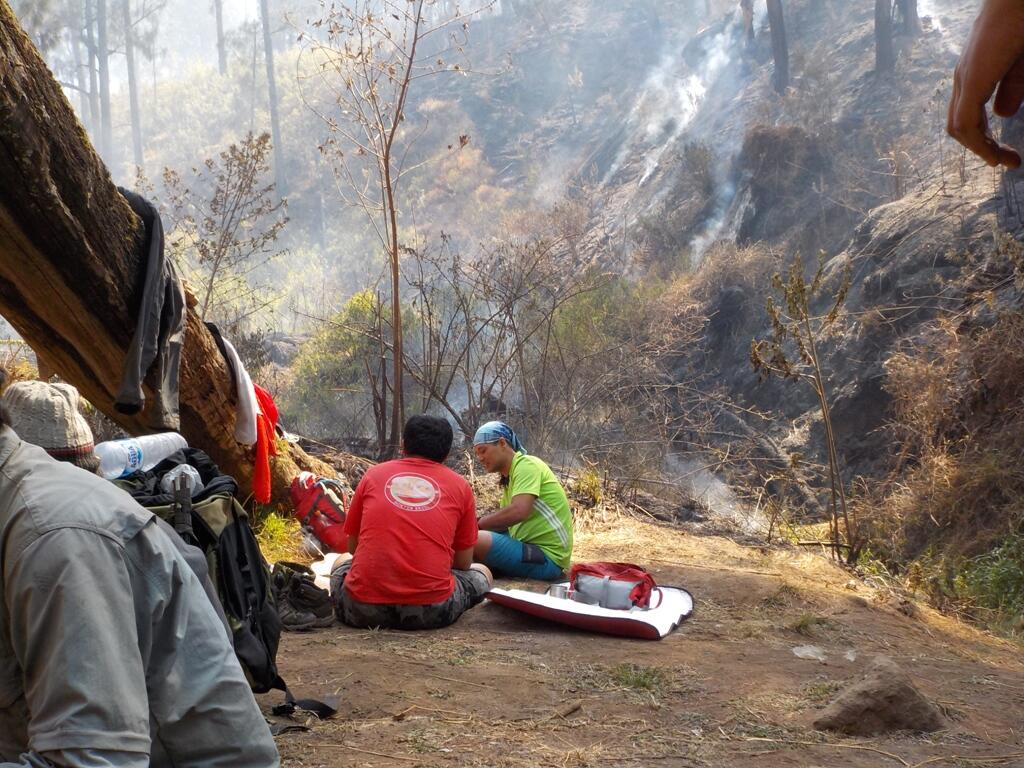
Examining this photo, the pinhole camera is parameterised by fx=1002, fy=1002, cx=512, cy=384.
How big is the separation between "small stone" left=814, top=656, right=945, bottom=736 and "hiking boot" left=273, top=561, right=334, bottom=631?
2.56 meters

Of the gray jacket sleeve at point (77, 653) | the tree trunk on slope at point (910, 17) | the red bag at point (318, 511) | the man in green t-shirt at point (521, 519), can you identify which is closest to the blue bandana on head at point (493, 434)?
the man in green t-shirt at point (521, 519)

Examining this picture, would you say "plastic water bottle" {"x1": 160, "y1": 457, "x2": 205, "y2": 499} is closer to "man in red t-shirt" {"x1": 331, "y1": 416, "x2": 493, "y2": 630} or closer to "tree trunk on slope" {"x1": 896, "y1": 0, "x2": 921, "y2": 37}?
"man in red t-shirt" {"x1": 331, "y1": 416, "x2": 493, "y2": 630}

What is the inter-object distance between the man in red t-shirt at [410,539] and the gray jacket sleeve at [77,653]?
322cm

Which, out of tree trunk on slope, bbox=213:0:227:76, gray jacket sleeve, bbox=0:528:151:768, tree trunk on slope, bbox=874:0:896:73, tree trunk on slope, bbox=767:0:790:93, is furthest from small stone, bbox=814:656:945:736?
tree trunk on slope, bbox=213:0:227:76

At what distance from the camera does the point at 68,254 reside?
4.64m

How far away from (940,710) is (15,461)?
3335mm

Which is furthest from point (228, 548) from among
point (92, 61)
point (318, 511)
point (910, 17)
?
point (92, 61)

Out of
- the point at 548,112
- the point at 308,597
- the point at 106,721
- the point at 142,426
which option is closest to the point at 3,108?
the point at 142,426

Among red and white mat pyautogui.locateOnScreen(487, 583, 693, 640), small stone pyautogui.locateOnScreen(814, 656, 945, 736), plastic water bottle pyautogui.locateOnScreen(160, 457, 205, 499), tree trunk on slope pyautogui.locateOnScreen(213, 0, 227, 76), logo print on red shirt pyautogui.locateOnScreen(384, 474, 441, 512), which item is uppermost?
tree trunk on slope pyautogui.locateOnScreen(213, 0, 227, 76)

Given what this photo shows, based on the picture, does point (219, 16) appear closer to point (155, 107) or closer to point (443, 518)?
point (155, 107)

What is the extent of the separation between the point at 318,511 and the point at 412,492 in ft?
7.32

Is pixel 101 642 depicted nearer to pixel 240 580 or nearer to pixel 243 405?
pixel 240 580

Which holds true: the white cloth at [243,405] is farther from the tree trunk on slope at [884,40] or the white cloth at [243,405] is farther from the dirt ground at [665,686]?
the tree trunk on slope at [884,40]

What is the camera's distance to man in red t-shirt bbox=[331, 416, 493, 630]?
4918 millimetres
